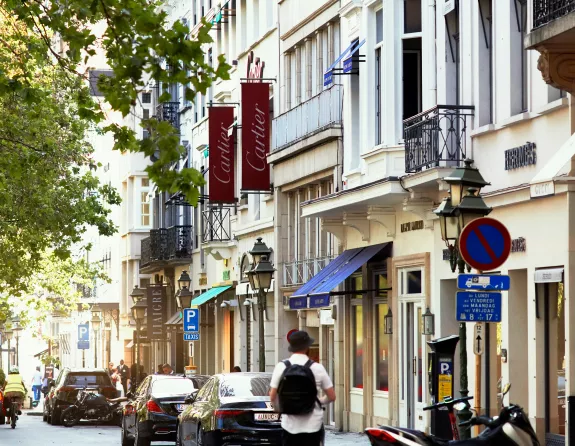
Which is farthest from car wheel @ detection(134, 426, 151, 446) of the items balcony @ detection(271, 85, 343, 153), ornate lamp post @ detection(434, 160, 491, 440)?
ornate lamp post @ detection(434, 160, 491, 440)

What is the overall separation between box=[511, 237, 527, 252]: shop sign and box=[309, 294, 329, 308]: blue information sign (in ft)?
26.1

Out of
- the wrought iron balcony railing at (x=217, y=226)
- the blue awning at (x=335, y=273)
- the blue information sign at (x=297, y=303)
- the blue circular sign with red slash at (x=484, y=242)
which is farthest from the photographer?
the wrought iron balcony railing at (x=217, y=226)

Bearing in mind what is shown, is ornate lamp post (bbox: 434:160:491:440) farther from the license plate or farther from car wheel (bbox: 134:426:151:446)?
car wheel (bbox: 134:426:151:446)

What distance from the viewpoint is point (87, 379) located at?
45.3 m

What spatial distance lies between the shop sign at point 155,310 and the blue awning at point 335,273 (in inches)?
968

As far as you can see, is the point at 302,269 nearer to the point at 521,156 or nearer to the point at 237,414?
the point at 521,156

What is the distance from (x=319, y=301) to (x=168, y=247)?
26.3m

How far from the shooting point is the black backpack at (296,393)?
50.2 feet

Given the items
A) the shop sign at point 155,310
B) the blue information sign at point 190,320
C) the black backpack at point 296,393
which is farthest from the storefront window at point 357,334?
the shop sign at point 155,310

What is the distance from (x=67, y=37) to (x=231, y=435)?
381 inches

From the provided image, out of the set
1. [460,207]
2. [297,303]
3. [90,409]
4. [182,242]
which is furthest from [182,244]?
[460,207]

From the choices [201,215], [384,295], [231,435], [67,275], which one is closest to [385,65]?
[384,295]

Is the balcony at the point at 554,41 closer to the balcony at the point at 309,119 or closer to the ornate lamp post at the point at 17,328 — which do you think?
the balcony at the point at 309,119

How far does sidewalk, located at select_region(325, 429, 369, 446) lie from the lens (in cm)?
2955
